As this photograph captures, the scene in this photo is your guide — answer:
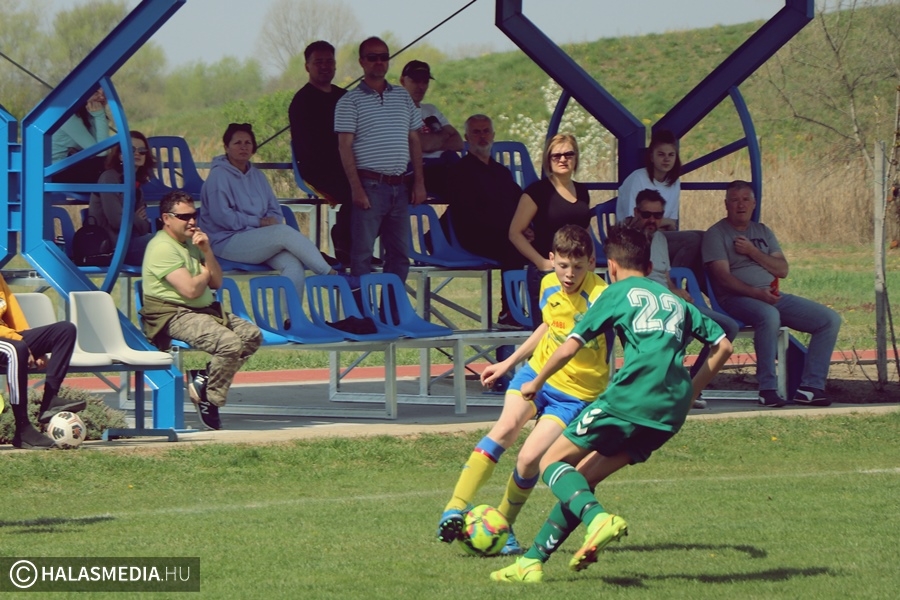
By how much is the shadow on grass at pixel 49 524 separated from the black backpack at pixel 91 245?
483 cm

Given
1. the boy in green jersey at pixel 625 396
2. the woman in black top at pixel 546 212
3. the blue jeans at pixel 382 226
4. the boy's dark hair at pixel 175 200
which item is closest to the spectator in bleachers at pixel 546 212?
the woman in black top at pixel 546 212

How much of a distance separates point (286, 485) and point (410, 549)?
106 inches

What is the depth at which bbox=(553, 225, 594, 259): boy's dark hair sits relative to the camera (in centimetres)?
761

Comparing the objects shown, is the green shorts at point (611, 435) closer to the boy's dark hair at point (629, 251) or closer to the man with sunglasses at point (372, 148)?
the boy's dark hair at point (629, 251)

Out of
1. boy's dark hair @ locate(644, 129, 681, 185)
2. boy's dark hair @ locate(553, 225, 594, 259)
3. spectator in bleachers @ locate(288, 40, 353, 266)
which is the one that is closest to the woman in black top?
boy's dark hair @ locate(644, 129, 681, 185)

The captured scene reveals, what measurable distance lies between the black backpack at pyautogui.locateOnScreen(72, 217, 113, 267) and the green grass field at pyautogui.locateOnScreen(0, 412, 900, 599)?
2.87m

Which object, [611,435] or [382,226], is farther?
[382,226]

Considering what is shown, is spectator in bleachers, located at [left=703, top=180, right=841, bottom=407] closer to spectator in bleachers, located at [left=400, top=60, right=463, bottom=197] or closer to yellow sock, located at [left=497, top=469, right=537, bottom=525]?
spectator in bleachers, located at [left=400, top=60, right=463, bottom=197]

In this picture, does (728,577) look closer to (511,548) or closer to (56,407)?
(511,548)

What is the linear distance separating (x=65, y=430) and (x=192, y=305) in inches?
66.9

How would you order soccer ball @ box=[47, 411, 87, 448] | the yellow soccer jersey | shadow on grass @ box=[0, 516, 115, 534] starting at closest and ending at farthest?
the yellow soccer jersey, shadow on grass @ box=[0, 516, 115, 534], soccer ball @ box=[47, 411, 87, 448]

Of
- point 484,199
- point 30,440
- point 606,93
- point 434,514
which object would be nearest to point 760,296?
point 484,199

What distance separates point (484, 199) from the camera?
14961 millimetres

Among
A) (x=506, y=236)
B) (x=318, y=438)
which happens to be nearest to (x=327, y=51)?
(x=506, y=236)
